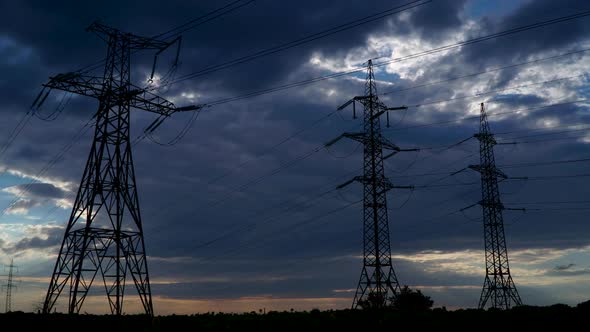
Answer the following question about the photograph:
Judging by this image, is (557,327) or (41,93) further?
(41,93)

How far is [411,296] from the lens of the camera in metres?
81.6

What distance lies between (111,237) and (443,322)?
33.2 meters

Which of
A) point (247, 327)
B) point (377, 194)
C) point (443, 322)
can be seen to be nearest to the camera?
point (443, 322)

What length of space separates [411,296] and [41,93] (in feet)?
200

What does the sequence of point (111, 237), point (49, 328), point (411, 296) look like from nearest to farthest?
1. point (49, 328)
2. point (111, 237)
3. point (411, 296)

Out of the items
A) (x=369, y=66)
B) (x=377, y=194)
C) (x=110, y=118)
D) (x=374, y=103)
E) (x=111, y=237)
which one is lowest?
(x=111, y=237)

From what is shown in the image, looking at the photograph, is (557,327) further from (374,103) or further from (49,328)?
(374,103)

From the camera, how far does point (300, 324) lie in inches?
380


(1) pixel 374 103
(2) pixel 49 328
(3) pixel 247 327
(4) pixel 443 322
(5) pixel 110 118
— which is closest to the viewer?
(4) pixel 443 322

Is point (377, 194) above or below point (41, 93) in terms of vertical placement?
below

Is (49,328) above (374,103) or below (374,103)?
below

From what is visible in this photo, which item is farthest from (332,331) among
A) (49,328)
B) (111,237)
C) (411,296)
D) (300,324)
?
(411,296)

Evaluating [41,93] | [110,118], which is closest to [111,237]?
[110,118]

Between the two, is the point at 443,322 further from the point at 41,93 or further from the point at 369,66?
the point at 369,66
